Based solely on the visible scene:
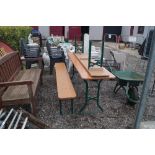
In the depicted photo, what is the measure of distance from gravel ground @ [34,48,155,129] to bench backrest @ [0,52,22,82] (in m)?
0.86

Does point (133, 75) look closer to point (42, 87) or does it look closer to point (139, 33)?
point (42, 87)

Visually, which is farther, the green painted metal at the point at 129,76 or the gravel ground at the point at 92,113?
Answer: the green painted metal at the point at 129,76

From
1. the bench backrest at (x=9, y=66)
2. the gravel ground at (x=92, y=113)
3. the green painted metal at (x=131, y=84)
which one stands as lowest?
the gravel ground at (x=92, y=113)

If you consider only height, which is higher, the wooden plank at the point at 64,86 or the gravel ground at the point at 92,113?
the wooden plank at the point at 64,86

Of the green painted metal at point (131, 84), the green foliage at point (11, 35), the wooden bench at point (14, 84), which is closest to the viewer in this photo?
the wooden bench at point (14, 84)

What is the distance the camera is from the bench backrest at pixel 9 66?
12.6ft

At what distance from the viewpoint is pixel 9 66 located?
14.3ft

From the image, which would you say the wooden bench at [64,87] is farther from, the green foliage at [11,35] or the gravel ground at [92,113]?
the green foliage at [11,35]

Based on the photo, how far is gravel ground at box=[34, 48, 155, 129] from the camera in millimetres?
3686

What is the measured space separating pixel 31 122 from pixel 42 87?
224 cm

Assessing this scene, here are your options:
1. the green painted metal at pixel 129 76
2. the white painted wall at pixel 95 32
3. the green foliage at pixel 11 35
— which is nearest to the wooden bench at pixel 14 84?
the green painted metal at pixel 129 76

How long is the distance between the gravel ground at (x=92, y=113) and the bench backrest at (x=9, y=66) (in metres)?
0.86

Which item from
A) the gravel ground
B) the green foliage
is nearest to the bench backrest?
the gravel ground

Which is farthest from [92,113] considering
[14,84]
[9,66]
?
[9,66]
